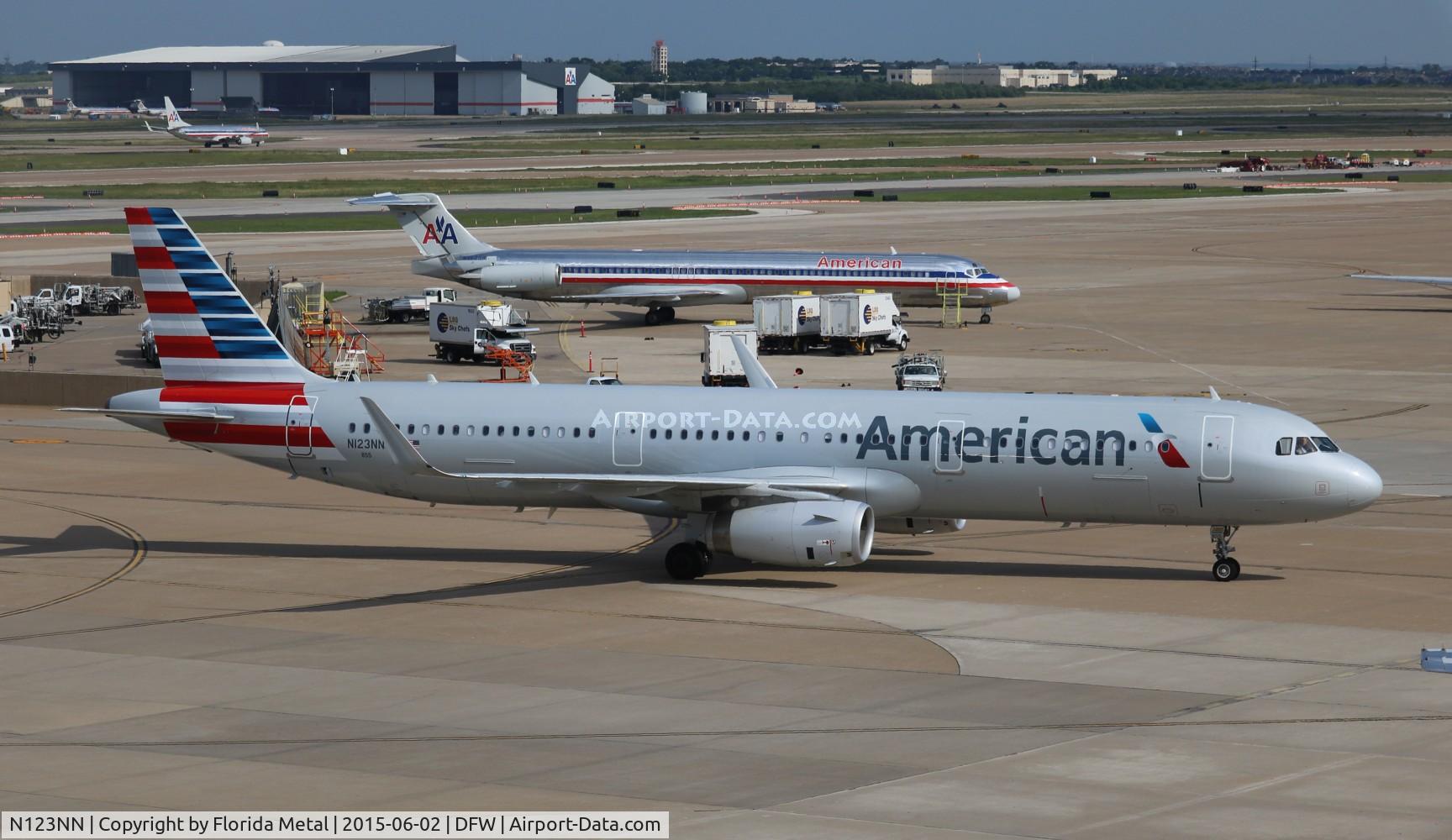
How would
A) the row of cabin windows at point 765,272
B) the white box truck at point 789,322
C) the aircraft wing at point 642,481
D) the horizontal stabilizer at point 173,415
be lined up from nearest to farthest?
the aircraft wing at point 642,481
the horizontal stabilizer at point 173,415
the white box truck at point 789,322
the row of cabin windows at point 765,272

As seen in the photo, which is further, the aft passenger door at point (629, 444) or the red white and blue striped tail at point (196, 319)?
the red white and blue striped tail at point (196, 319)

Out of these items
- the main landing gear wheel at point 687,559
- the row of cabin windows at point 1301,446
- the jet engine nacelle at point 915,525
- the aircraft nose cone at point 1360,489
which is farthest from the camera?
the jet engine nacelle at point 915,525

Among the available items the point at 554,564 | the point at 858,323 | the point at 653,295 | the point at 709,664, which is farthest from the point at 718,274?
the point at 709,664

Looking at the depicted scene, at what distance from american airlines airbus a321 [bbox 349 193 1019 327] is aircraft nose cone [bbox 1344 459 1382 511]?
171 ft

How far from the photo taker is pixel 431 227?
93.2 meters

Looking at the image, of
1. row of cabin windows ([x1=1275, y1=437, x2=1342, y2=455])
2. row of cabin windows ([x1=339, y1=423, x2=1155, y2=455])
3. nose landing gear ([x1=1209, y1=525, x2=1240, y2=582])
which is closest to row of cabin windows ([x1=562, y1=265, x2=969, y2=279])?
row of cabin windows ([x1=339, y1=423, x2=1155, y2=455])

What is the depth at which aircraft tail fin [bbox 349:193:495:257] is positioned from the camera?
92.8 meters

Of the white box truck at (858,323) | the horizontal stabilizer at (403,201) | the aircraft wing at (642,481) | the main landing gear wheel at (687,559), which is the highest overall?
the horizontal stabilizer at (403,201)

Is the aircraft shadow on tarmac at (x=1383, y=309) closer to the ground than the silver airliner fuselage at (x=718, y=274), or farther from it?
closer to the ground

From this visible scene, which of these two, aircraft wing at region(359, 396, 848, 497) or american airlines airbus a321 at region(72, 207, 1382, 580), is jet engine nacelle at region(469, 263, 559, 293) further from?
aircraft wing at region(359, 396, 848, 497)

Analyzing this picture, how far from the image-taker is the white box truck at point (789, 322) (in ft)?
271

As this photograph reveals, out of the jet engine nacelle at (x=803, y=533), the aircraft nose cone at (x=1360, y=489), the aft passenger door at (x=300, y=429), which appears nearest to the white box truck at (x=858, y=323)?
A: the aft passenger door at (x=300, y=429)

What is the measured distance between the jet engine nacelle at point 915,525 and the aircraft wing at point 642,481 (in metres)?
2.19

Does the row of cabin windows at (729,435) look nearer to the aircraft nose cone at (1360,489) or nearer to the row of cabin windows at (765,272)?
the aircraft nose cone at (1360,489)
